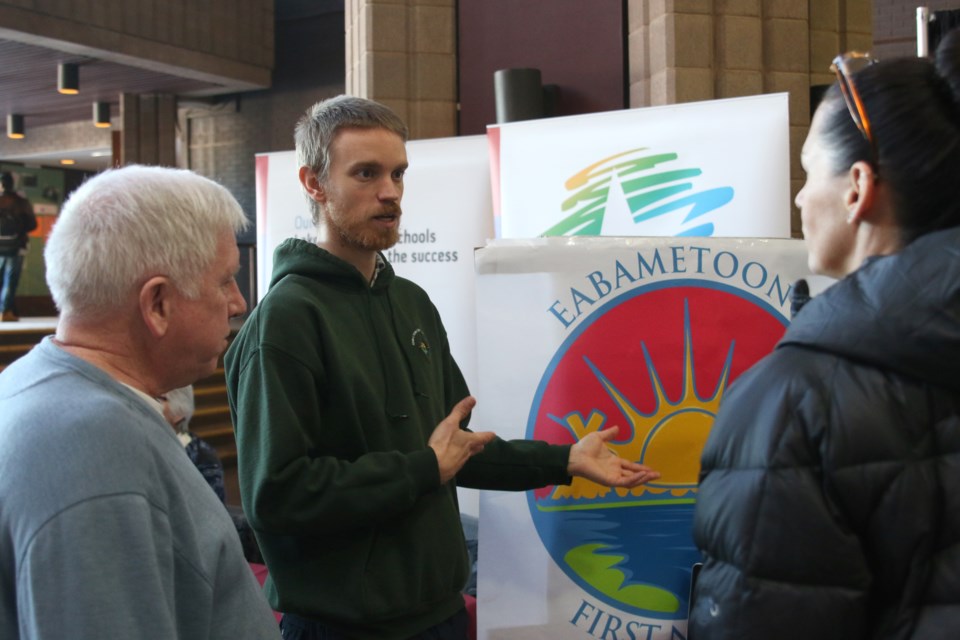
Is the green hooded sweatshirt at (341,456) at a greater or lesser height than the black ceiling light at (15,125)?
lesser

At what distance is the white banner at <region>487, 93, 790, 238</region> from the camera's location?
222cm

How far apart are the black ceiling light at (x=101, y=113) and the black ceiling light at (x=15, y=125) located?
2103 millimetres

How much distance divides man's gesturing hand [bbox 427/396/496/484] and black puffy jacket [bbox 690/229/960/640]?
625 millimetres

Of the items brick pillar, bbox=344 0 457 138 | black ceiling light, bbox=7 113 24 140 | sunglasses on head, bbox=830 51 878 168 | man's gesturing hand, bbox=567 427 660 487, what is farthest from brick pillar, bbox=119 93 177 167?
sunglasses on head, bbox=830 51 878 168

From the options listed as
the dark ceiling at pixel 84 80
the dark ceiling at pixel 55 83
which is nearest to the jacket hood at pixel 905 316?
the dark ceiling at pixel 84 80

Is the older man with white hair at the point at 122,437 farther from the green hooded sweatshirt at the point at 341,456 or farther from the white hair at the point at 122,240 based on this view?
the green hooded sweatshirt at the point at 341,456

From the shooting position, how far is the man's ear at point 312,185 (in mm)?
1570

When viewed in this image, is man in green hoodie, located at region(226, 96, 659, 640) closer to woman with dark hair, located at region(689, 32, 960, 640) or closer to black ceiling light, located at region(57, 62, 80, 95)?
woman with dark hair, located at region(689, 32, 960, 640)

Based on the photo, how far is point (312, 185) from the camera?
158 cm

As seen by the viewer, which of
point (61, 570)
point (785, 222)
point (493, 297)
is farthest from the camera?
point (785, 222)

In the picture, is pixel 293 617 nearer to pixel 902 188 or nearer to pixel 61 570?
pixel 61 570

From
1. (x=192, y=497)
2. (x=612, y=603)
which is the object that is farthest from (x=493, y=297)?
(x=192, y=497)

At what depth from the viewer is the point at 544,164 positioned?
2.47m

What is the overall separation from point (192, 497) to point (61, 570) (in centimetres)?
15
